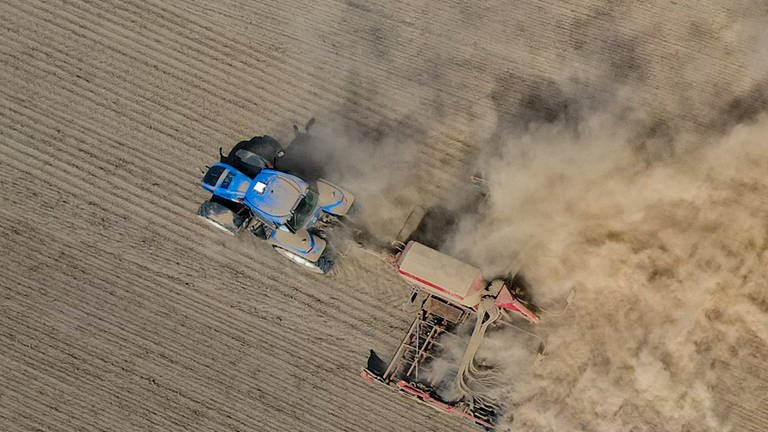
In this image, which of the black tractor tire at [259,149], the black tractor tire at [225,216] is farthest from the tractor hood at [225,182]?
the black tractor tire at [259,149]

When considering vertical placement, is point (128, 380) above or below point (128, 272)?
below

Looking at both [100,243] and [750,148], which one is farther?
[100,243]

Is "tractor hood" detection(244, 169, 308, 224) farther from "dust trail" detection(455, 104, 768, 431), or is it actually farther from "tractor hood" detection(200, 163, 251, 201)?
"dust trail" detection(455, 104, 768, 431)

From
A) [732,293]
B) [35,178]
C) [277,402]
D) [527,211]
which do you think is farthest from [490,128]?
[35,178]

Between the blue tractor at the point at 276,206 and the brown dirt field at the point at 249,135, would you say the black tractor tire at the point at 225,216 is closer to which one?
the blue tractor at the point at 276,206

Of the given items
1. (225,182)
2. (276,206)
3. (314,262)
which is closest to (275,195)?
(276,206)

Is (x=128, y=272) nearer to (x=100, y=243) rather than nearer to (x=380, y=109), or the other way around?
(x=100, y=243)
